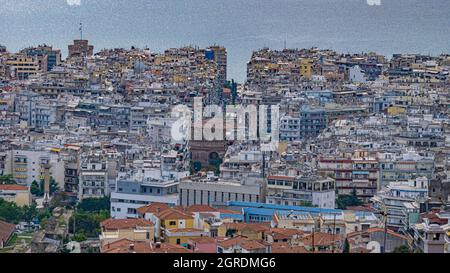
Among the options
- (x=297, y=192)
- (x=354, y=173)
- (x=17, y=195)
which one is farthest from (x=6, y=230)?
(x=354, y=173)

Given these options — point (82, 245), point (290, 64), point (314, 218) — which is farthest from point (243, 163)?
point (290, 64)

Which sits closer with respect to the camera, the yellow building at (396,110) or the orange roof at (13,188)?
the orange roof at (13,188)

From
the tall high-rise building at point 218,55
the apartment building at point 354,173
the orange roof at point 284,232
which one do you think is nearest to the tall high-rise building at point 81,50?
the tall high-rise building at point 218,55

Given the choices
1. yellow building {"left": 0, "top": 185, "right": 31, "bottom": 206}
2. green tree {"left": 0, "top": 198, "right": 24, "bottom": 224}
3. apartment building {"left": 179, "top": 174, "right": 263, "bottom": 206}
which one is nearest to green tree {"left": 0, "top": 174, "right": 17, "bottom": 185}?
yellow building {"left": 0, "top": 185, "right": 31, "bottom": 206}

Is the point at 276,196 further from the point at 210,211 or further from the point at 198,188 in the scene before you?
the point at 210,211

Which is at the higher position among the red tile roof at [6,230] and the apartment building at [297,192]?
the apartment building at [297,192]

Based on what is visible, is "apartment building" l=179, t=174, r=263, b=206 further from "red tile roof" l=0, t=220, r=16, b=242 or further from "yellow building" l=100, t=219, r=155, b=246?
"yellow building" l=100, t=219, r=155, b=246

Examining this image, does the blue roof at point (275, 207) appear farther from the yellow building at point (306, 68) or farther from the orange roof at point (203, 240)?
the yellow building at point (306, 68)

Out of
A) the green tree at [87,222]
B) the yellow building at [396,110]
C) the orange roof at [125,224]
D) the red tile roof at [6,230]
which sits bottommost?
the red tile roof at [6,230]

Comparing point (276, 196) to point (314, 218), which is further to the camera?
point (276, 196)
